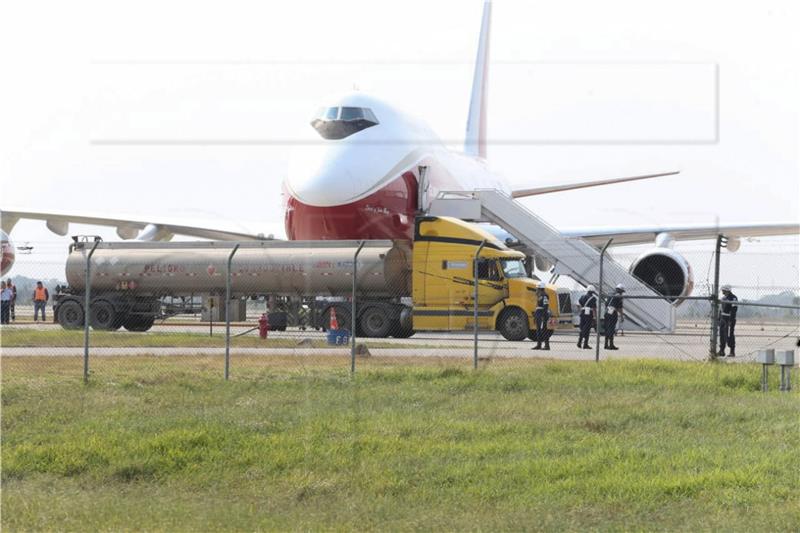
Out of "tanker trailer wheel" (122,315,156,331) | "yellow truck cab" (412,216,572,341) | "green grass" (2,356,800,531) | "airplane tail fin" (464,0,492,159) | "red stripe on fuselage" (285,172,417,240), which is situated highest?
"airplane tail fin" (464,0,492,159)

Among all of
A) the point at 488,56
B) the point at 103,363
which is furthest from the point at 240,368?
the point at 488,56

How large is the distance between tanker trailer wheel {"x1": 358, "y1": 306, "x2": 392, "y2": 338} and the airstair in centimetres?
472

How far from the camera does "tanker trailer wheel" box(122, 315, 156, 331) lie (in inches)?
1101

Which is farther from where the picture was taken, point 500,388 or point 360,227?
point 360,227

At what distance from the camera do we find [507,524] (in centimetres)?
718

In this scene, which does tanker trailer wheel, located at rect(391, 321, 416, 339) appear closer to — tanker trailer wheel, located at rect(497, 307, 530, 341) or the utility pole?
tanker trailer wheel, located at rect(497, 307, 530, 341)

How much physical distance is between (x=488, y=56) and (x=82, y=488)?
49789 millimetres

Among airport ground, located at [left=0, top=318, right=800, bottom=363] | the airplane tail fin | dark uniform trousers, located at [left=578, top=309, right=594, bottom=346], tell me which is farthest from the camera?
the airplane tail fin

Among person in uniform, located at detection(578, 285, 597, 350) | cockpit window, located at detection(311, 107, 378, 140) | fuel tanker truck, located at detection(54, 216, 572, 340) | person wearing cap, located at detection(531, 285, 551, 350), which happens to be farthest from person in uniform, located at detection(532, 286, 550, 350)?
cockpit window, located at detection(311, 107, 378, 140)

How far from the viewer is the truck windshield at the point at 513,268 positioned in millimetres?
24109

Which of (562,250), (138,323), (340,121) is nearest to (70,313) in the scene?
(138,323)

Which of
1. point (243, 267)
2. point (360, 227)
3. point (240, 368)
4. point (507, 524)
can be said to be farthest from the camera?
point (360, 227)

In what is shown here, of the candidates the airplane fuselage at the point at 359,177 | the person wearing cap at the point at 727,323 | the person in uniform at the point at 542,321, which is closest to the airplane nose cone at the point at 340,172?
the airplane fuselage at the point at 359,177

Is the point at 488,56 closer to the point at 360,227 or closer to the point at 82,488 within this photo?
the point at 360,227
